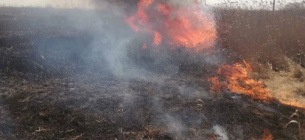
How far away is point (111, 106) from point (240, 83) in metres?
4.33

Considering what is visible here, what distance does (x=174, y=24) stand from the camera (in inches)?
463

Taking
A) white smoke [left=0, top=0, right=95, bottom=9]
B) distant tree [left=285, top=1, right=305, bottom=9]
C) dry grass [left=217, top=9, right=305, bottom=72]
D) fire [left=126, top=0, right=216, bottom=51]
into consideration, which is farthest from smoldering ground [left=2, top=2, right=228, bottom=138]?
white smoke [left=0, top=0, right=95, bottom=9]

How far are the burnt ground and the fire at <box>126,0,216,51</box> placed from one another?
3.56m

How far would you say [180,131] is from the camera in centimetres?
492

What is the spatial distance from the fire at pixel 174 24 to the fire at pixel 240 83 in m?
2.51

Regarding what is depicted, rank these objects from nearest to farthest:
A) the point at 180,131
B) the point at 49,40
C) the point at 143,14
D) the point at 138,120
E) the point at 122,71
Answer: the point at 180,131 < the point at 138,120 < the point at 122,71 < the point at 49,40 < the point at 143,14

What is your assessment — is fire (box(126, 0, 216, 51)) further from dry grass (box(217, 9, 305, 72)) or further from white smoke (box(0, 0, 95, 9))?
white smoke (box(0, 0, 95, 9))

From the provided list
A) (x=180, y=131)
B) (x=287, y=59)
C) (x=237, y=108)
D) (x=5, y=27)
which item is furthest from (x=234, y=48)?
(x=5, y=27)

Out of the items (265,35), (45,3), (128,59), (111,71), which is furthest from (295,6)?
(45,3)

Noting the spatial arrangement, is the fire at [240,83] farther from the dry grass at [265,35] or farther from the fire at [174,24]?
the fire at [174,24]

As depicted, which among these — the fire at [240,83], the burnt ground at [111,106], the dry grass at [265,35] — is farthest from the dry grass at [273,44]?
the burnt ground at [111,106]

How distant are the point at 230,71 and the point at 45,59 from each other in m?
6.69

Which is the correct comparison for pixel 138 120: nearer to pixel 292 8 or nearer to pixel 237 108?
pixel 237 108

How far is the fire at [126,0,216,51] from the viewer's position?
1143cm
